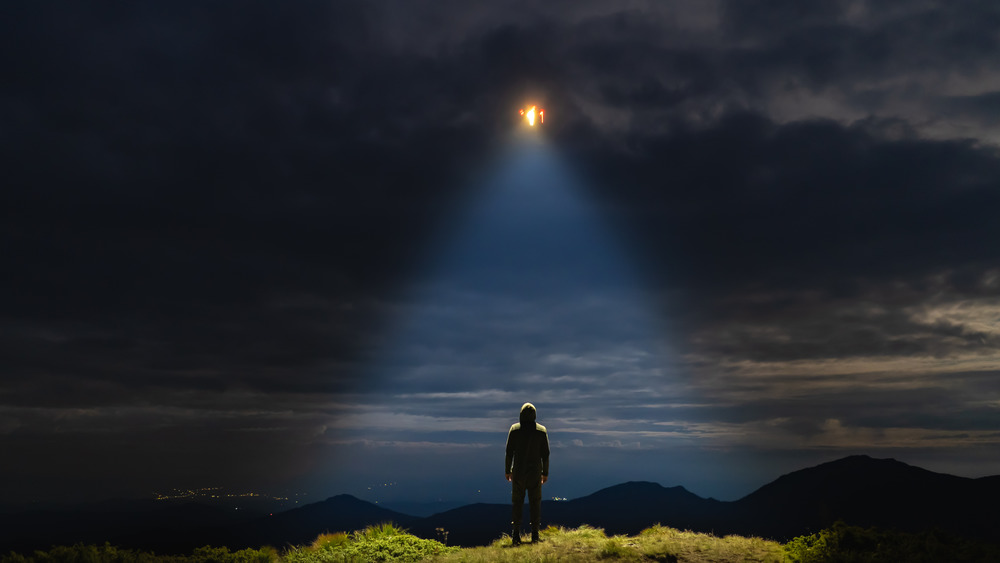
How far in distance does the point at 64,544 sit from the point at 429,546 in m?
9.02

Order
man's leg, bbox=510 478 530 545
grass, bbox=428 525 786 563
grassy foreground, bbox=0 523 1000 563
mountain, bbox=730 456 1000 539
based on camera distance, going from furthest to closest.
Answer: mountain, bbox=730 456 1000 539 < man's leg, bbox=510 478 530 545 < grass, bbox=428 525 786 563 < grassy foreground, bbox=0 523 1000 563

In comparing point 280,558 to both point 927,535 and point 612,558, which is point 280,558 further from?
point 927,535

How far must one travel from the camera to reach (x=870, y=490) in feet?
214

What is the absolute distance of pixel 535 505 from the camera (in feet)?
63.5

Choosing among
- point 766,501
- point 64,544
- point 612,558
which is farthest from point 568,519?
point 766,501

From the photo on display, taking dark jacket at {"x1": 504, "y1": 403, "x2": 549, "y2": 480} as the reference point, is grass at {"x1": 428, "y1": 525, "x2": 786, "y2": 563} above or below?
below

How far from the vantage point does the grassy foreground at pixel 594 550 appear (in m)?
12.6

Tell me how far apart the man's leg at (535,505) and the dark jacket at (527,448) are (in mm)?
372

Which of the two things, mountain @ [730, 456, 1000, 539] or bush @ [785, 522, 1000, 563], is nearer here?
bush @ [785, 522, 1000, 563]

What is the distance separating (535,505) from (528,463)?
1.25m

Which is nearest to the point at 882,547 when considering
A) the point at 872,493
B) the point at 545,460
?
the point at 545,460

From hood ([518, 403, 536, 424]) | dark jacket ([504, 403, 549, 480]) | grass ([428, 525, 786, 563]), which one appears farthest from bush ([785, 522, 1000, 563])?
hood ([518, 403, 536, 424])

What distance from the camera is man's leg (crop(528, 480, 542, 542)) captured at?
19173 mm

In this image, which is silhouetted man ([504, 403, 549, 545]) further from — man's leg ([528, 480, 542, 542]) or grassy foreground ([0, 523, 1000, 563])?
grassy foreground ([0, 523, 1000, 563])
